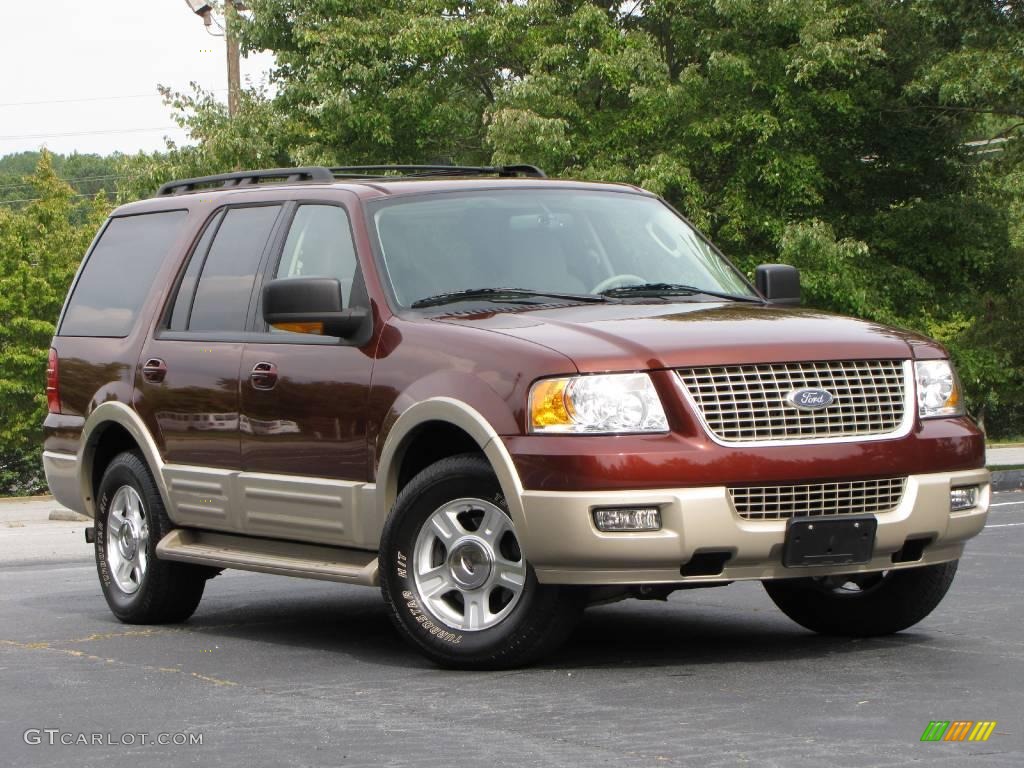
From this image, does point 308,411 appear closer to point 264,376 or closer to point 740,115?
point 264,376

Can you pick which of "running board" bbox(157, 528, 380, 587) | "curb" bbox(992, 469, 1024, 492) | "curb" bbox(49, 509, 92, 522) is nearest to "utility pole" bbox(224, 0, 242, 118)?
"curb" bbox(49, 509, 92, 522)

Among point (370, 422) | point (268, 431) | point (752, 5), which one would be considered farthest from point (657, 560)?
point (752, 5)

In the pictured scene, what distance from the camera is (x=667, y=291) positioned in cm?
793

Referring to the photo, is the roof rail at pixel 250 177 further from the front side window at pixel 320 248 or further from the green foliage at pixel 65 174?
the green foliage at pixel 65 174

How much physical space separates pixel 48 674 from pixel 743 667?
2748 millimetres

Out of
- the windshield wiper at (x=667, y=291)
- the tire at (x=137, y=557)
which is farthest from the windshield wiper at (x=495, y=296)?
the tire at (x=137, y=557)

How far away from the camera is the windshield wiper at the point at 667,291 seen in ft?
25.5

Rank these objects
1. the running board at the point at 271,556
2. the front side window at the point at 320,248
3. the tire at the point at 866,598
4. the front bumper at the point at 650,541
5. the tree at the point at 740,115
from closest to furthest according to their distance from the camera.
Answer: the front bumper at the point at 650,541 < the running board at the point at 271,556 < the tire at the point at 866,598 < the front side window at the point at 320,248 < the tree at the point at 740,115

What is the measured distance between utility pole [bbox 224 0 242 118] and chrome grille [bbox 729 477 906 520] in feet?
81.2

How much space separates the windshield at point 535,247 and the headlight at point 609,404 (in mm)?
1195

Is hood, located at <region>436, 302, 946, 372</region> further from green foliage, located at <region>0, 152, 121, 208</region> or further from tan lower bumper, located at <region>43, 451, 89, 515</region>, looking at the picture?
green foliage, located at <region>0, 152, 121, 208</region>

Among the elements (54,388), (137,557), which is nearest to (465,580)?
(137,557)

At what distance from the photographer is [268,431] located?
26.3 ft

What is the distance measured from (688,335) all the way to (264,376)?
211cm
